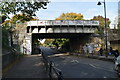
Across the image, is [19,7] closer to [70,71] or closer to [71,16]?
[70,71]

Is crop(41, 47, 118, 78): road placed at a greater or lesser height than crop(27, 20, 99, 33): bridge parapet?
lesser

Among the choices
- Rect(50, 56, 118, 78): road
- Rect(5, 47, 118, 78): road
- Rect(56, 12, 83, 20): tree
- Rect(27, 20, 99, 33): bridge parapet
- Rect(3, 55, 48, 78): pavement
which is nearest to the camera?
Rect(3, 55, 48, 78): pavement

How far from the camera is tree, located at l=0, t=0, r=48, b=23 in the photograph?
1366 cm

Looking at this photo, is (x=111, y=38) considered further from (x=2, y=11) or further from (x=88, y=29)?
(x=2, y=11)

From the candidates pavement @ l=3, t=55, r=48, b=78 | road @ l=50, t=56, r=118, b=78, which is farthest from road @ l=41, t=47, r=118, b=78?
pavement @ l=3, t=55, r=48, b=78

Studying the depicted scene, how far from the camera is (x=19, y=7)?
14.5 meters

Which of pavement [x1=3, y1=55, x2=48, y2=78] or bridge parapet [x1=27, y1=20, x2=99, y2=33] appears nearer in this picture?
pavement [x1=3, y1=55, x2=48, y2=78]

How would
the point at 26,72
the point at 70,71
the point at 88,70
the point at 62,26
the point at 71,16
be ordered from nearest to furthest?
the point at 26,72, the point at 70,71, the point at 88,70, the point at 62,26, the point at 71,16

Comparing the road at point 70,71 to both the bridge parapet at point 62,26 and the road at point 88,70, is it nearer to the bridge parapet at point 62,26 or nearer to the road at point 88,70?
the road at point 88,70

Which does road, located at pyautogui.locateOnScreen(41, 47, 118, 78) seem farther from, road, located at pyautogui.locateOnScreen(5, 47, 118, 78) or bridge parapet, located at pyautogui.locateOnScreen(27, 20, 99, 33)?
bridge parapet, located at pyautogui.locateOnScreen(27, 20, 99, 33)

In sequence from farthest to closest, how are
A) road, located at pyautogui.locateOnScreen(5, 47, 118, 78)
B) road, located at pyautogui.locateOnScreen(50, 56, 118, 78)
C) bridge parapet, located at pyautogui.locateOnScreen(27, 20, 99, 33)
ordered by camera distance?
bridge parapet, located at pyautogui.locateOnScreen(27, 20, 99, 33), road, located at pyautogui.locateOnScreen(50, 56, 118, 78), road, located at pyautogui.locateOnScreen(5, 47, 118, 78)

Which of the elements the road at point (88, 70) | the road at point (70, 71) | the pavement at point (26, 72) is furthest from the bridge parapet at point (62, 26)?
the pavement at point (26, 72)

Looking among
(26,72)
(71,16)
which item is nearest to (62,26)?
(26,72)

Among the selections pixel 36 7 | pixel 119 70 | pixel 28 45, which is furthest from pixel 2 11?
pixel 28 45
